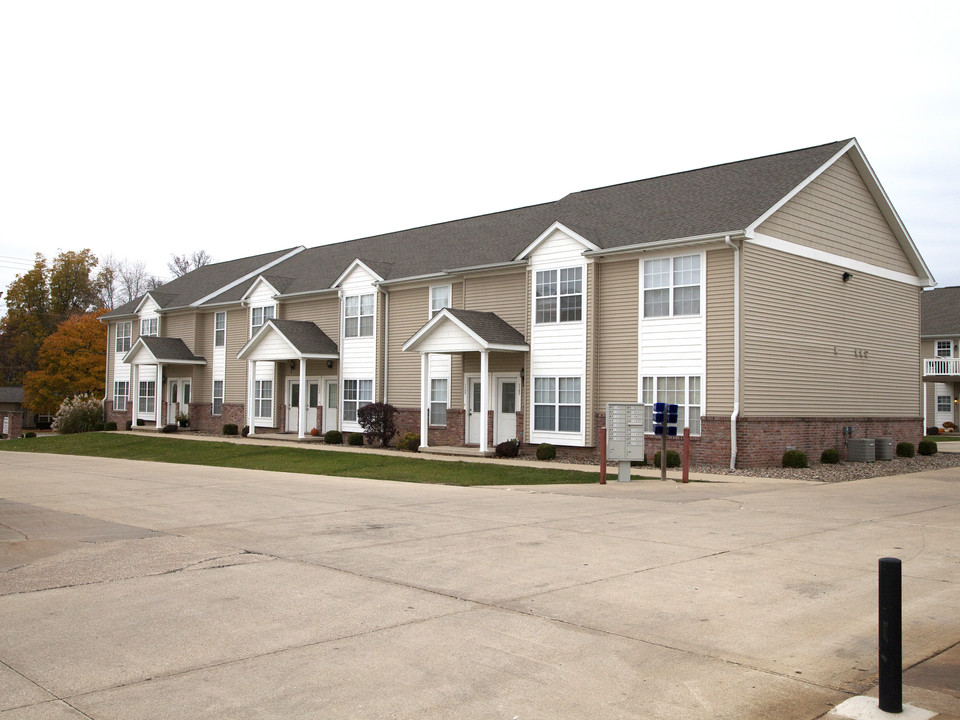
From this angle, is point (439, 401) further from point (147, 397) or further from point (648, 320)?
point (147, 397)

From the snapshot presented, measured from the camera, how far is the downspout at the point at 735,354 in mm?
21125

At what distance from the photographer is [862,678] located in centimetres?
568

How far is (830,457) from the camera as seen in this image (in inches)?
911

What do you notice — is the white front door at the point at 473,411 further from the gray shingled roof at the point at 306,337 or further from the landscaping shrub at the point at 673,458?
the landscaping shrub at the point at 673,458

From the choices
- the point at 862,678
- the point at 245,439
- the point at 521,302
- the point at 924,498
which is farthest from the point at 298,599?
the point at 245,439

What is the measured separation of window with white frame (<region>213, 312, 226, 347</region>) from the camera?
39.8 meters

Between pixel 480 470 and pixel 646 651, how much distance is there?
14.9m

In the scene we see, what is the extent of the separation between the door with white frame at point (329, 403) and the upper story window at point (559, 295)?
37.7 ft

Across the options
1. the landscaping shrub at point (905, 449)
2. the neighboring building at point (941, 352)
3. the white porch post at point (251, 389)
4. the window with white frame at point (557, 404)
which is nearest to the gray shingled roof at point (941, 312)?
the neighboring building at point (941, 352)

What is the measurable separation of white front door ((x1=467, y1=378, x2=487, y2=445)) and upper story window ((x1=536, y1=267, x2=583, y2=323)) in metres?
3.82

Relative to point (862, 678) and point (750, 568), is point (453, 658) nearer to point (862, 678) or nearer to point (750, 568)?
point (862, 678)

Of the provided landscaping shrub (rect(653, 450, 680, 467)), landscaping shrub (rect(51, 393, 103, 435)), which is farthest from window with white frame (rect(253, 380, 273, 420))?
landscaping shrub (rect(653, 450, 680, 467))

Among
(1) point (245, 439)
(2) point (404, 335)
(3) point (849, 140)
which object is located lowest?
(1) point (245, 439)

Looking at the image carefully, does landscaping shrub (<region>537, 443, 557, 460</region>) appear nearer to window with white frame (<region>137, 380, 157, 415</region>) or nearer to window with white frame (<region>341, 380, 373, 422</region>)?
window with white frame (<region>341, 380, 373, 422</region>)
